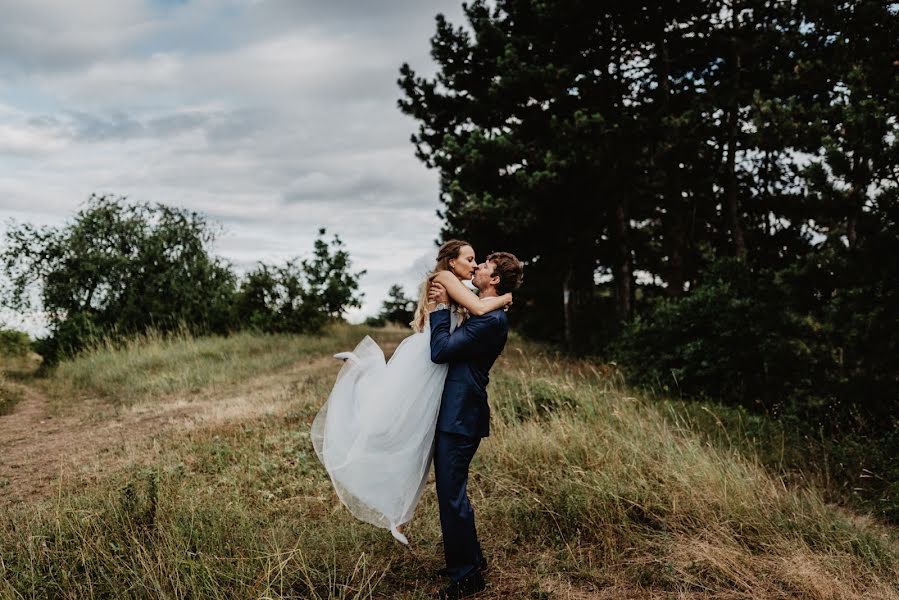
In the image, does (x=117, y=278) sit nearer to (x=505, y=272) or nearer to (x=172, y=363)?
(x=172, y=363)

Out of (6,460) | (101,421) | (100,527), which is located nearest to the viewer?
(100,527)

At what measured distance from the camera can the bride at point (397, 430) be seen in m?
3.71

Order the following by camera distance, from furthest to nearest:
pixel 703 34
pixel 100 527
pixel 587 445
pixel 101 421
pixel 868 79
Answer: pixel 703 34 → pixel 101 421 → pixel 868 79 → pixel 587 445 → pixel 100 527

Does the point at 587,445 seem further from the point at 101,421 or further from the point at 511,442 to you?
the point at 101,421

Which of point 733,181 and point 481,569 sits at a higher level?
point 733,181

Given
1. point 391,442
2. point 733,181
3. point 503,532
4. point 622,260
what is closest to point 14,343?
point 622,260

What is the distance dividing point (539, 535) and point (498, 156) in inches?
427

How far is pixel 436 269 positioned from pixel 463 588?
2.05 m

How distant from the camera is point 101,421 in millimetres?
8828

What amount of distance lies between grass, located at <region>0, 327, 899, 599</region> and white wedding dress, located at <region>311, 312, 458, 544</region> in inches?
16.1

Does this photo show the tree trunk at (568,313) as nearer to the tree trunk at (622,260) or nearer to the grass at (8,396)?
the tree trunk at (622,260)

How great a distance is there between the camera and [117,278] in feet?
59.3

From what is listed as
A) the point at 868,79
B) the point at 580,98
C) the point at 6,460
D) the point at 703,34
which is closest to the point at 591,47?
the point at 580,98

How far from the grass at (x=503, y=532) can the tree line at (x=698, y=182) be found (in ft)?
7.20
